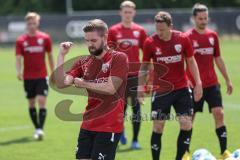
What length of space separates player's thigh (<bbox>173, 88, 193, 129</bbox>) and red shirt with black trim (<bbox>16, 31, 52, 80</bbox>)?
14.9 feet

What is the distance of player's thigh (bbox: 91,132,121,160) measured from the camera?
7.48 metres

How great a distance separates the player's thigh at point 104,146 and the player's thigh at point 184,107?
104 inches

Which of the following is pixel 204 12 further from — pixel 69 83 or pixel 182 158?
pixel 69 83

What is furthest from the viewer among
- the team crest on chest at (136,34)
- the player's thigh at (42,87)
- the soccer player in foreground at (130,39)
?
the player's thigh at (42,87)

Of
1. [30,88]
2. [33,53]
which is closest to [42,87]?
[30,88]

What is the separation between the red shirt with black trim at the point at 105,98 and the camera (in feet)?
24.7

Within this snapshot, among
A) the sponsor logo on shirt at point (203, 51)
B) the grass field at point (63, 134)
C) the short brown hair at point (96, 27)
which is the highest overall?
the short brown hair at point (96, 27)

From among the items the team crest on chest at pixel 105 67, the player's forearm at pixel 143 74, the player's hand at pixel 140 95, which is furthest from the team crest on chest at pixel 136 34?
the team crest on chest at pixel 105 67

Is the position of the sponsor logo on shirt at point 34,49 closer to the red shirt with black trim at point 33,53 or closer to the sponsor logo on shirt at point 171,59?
the red shirt with black trim at point 33,53

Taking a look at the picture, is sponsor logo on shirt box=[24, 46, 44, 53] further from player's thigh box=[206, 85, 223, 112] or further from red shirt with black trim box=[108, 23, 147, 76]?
player's thigh box=[206, 85, 223, 112]

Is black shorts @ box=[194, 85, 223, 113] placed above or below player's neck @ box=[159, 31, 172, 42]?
below

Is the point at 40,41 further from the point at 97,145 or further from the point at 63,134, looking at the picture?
the point at 97,145

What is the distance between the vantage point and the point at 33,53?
45.6 feet


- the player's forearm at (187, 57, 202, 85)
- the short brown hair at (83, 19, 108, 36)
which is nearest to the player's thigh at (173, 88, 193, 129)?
the player's forearm at (187, 57, 202, 85)
